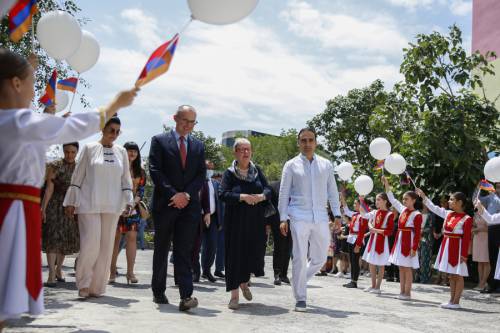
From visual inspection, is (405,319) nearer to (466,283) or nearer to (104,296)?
(104,296)

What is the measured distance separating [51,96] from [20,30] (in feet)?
3.09

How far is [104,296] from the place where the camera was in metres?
6.71

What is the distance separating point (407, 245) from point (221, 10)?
6160mm

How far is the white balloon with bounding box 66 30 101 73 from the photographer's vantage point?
23.5 ft

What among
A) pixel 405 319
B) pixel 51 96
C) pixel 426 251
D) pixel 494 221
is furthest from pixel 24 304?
pixel 426 251

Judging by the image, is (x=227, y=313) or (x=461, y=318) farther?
(x=461, y=318)

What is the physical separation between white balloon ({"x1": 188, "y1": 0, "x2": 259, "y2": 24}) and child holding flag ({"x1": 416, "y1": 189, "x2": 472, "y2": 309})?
17.4ft

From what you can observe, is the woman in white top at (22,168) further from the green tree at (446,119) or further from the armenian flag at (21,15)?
→ the green tree at (446,119)

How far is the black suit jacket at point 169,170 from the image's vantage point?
6.32m

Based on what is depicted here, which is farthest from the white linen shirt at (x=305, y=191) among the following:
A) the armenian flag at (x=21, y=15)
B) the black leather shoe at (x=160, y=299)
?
the armenian flag at (x=21, y=15)

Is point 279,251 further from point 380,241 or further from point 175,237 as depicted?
point 175,237

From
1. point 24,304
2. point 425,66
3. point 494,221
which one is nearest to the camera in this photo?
point 24,304

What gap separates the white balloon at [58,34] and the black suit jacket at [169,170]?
141cm

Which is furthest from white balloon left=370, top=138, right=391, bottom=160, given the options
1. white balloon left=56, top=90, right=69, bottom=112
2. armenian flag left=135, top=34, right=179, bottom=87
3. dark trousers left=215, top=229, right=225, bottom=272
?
armenian flag left=135, top=34, right=179, bottom=87
